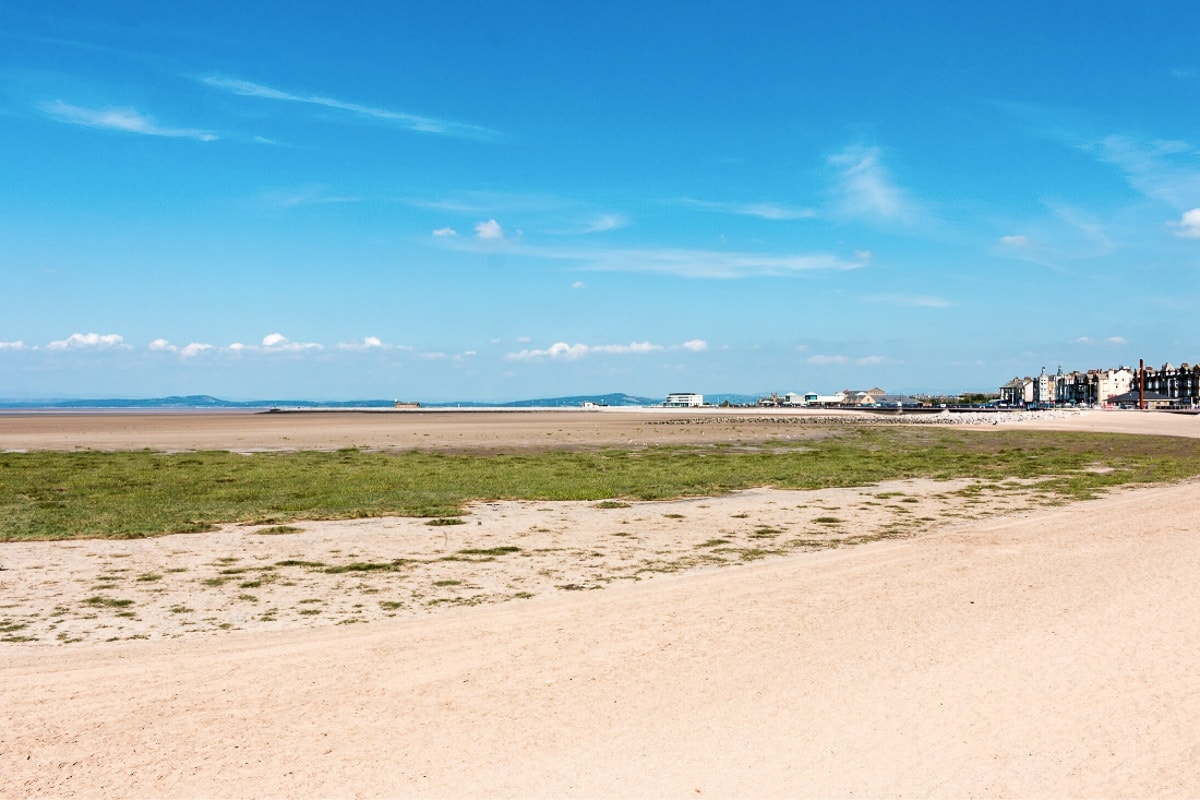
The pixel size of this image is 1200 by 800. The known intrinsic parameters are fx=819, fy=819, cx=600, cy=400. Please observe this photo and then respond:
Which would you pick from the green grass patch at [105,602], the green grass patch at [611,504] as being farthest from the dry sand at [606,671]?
the green grass patch at [611,504]

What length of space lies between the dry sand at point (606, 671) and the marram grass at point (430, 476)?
424 centimetres

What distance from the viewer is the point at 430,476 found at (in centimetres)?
2969

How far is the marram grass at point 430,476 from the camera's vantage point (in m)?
20.2

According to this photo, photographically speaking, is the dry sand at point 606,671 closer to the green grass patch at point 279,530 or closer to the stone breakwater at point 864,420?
the green grass patch at point 279,530

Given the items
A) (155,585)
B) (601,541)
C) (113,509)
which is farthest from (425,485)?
(155,585)

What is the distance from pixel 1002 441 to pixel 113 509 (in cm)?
5163

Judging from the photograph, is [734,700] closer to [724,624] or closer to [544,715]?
Result: [544,715]

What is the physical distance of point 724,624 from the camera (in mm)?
10617

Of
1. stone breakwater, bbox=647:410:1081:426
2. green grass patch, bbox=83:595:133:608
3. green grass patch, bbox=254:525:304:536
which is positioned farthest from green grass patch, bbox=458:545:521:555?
stone breakwater, bbox=647:410:1081:426

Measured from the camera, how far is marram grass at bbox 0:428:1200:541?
66.4ft

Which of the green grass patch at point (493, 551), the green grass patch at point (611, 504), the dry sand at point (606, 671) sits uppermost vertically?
the green grass patch at point (611, 504)

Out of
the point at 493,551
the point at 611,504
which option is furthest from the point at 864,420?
the point at 493,551

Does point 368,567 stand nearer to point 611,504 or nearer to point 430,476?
point 611,504

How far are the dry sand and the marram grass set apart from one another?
424 cm
